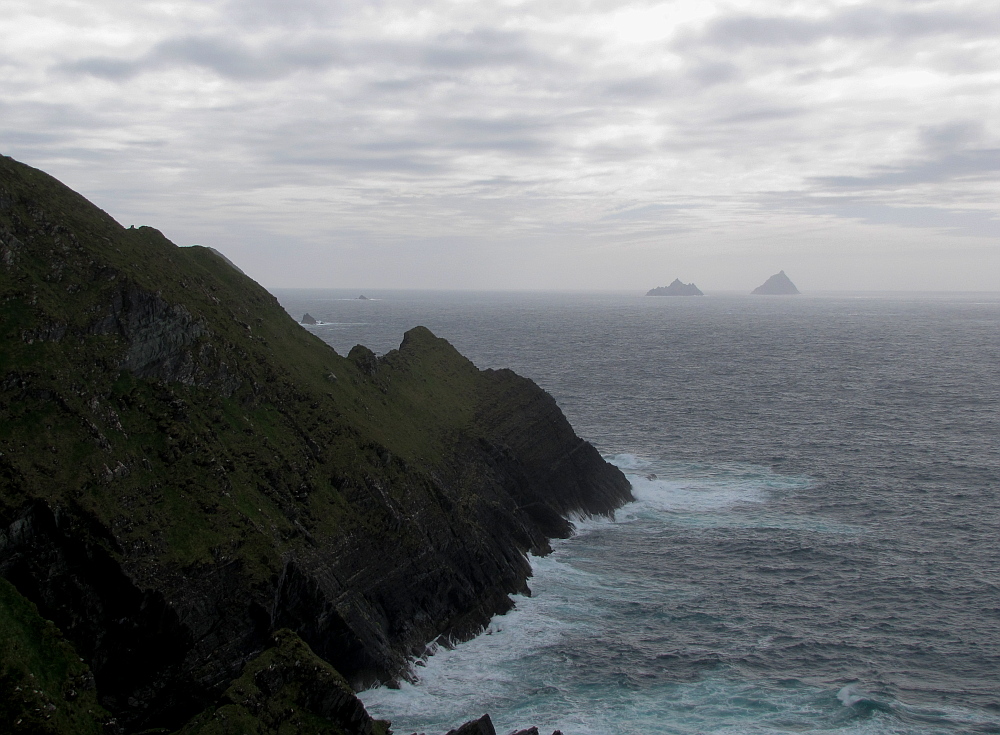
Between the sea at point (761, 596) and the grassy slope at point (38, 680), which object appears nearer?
the grassy slope at point (38, 680)

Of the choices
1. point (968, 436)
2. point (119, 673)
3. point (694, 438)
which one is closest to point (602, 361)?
point (694, 438)

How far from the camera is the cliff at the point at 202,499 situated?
2977cm

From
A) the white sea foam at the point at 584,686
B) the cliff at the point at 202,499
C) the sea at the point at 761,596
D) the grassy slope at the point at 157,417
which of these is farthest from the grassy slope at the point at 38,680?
the sea at the point at 761,596

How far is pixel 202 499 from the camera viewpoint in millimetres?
35188

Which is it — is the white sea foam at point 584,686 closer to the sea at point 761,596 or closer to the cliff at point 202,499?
the sea at point 761,596

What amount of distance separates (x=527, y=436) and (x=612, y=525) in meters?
10.0

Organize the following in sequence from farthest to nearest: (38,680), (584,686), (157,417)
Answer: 1. (157,417)
2. (584,686)
3. (38,680)

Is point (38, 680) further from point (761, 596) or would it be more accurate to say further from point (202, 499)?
point (761, 596)

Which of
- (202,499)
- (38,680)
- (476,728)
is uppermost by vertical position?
(202,499)

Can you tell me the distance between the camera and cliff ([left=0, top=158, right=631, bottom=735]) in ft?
97.7

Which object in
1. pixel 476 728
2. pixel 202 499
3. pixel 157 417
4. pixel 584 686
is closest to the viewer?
pixel 476 728

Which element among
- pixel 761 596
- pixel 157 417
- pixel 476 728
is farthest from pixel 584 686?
pixel 157 417

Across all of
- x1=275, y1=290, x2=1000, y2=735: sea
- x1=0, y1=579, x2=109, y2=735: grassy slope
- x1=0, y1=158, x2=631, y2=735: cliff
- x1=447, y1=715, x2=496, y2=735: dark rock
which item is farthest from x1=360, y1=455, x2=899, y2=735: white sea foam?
x1=0, y1=579, x2=109, y2=735: grassy slope

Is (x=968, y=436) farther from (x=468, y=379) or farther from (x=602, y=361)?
(x=602, y=361)
